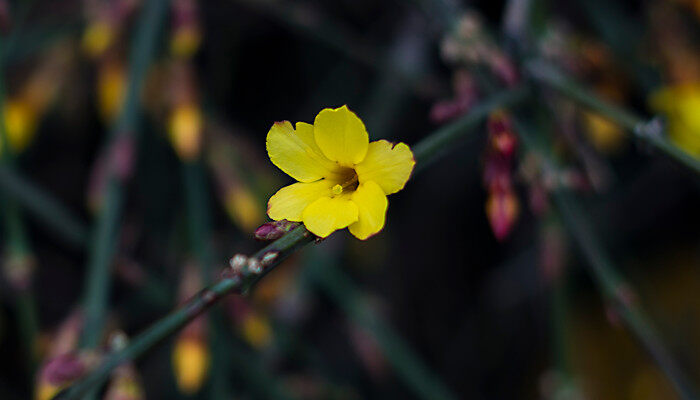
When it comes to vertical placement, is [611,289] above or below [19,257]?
below

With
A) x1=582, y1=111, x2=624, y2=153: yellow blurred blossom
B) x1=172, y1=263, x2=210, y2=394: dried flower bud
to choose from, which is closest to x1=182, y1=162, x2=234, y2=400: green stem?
x1=172, y1=263, x2=210, y2=394: dried flower bud

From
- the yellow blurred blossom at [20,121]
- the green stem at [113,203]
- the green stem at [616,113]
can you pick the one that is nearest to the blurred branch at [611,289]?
the green stem at [616,113]

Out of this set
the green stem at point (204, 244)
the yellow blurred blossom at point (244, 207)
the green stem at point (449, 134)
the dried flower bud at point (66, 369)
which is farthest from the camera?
the yellow blurred blossom at point (244, 207)

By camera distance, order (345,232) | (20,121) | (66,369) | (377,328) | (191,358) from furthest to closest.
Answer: (345,232) < (20,121) < (377,328) < (191,358) < (66,369)

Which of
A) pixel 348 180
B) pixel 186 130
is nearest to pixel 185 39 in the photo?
pixel 186 130

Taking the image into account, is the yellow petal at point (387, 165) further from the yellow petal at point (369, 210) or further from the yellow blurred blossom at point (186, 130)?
the yellow blurred blossom at point (186, 130)

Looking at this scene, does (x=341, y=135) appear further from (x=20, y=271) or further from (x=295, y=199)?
(x=20, y=271)
